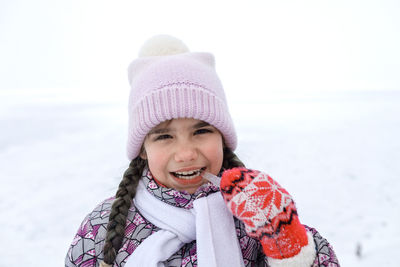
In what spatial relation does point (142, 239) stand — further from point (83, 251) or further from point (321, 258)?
point (321, 258)

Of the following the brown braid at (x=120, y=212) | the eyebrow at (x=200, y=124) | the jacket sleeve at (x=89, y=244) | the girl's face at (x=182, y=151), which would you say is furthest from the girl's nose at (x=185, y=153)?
the jacket sleeve at (x=89, y=244)

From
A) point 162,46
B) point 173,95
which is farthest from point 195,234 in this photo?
point 162,46

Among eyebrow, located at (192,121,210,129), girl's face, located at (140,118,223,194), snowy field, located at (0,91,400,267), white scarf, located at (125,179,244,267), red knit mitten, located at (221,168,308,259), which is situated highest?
eyebrow, located at (192,121,210,129)

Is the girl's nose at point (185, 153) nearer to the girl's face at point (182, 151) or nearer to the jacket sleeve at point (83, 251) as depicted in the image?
the girl's face at point (182, 151)

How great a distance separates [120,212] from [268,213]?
0.63m

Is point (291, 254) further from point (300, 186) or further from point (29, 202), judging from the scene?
point (29, 202)

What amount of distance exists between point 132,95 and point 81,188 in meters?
2.79

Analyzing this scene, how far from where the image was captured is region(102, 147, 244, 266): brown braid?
1.17 metres

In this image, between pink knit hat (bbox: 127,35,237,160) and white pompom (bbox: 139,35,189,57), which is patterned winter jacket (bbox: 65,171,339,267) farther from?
white pompom (bbox: 139,35,189,57)

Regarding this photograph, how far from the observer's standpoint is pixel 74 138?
21.3ft

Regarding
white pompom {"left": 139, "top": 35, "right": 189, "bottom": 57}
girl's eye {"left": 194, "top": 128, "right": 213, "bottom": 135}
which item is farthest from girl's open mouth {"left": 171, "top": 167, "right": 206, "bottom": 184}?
white pompom {"left": 139, "top": 35, "right": 189, "bottom": 57}

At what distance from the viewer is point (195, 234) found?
47.1 inches

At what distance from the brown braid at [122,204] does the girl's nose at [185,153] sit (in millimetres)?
321

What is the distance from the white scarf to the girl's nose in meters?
0.17
